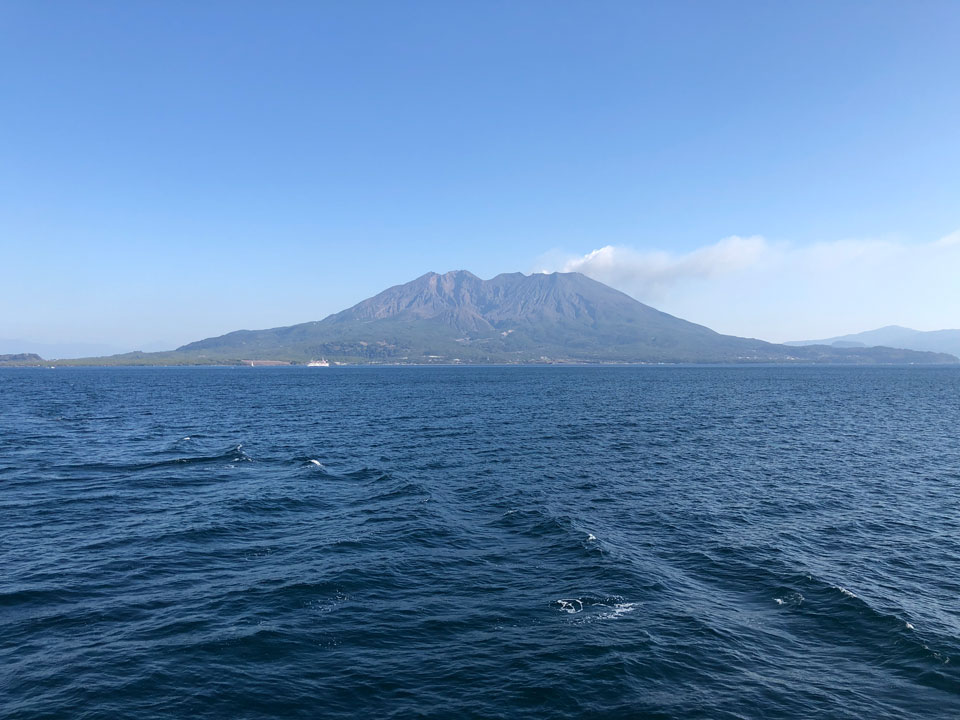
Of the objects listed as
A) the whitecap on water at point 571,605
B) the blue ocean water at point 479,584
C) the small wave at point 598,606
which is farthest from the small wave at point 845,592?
the whitecap on water at point 571,605

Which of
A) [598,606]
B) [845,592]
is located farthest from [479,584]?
[845,592]

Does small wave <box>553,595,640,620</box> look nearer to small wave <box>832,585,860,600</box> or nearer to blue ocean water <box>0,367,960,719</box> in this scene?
blue ocean water <box>0,367,960,719</box>

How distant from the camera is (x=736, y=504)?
184 feet

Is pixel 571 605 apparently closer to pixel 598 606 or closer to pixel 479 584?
pixel 598 606

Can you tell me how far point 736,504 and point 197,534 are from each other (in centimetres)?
5013

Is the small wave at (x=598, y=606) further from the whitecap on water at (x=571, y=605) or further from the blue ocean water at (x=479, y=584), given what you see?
the blue ocean water at (x=479, y=584)

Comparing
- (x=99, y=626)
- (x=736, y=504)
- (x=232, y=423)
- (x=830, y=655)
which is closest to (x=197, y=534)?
(x=99, y=626)

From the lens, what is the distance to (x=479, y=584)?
36719 mm

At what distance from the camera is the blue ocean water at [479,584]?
84.3 ft

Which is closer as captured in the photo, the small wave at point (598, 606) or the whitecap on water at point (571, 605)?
the small wave at point (598, 606)

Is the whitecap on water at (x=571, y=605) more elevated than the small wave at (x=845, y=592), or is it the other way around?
the whitecap on water at (x=571, y=605)

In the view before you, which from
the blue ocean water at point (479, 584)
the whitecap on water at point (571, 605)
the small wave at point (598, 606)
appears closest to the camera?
the blue ocean water at point (479, 584)

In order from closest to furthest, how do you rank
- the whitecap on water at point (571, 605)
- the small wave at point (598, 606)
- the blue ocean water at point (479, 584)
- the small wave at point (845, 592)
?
the blue ocean water at point (479, 584) < the small wave at point (598, 606) < the whitecap on water at point (571, 605) < the small wave at point (845, 592)

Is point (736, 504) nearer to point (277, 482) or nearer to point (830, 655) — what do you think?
point (830, 655)
